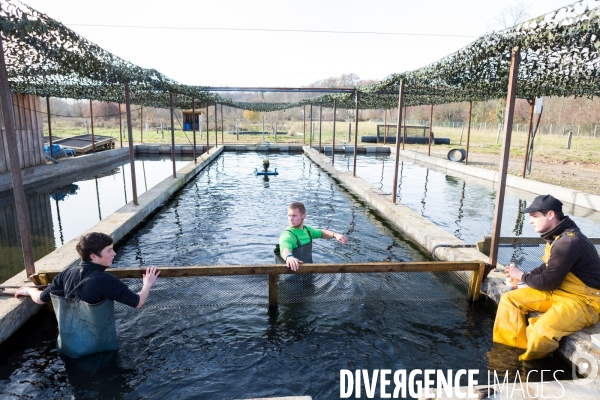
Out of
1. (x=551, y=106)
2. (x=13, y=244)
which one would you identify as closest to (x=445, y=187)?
(x=13, y=244)

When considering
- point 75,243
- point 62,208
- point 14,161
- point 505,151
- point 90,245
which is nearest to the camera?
point 90,245

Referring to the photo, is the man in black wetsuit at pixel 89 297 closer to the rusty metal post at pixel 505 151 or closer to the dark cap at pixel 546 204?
the dark cap at pixel 546 204

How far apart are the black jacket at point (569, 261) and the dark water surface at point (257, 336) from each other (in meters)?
0.89

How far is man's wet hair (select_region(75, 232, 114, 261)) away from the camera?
10.5 feet

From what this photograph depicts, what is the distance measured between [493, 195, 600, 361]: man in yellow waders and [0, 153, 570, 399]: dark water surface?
412 millimetres

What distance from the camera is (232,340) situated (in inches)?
165

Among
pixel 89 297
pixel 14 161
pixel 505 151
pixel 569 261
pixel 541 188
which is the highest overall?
pixel 505 151

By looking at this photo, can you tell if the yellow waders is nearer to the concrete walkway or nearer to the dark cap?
the concrete walkway

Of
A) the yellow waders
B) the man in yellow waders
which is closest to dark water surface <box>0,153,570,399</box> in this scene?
the yellow waders

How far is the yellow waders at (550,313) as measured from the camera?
3516mm

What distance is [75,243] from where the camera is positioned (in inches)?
247

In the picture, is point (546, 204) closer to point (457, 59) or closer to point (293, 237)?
point (293, 237)

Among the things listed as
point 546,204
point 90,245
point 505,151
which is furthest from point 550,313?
point 90,245

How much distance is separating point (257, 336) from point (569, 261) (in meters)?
2.99
